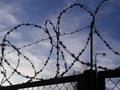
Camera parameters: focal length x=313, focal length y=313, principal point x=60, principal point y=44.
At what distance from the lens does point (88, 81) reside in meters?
4.50

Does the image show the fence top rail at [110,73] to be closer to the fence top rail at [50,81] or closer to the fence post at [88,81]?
the fence post at [88,81]

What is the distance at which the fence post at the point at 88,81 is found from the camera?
4.44 metres

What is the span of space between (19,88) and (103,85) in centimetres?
178

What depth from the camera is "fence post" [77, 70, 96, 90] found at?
444cm

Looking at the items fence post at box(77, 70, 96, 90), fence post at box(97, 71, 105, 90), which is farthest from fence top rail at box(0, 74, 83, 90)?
fence post at box(97, 71, 105, 90)

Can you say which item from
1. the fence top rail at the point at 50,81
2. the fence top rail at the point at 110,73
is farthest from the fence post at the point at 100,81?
the fence top rail at the point at 50,81

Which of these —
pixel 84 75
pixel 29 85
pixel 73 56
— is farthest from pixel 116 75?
pixel 73 56

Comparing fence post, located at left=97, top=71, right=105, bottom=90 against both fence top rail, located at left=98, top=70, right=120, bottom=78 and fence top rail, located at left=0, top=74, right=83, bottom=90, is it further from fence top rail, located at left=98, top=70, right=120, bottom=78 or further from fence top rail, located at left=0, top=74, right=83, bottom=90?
fence top rail, located at left=0, top=74, right=83, bottom=90

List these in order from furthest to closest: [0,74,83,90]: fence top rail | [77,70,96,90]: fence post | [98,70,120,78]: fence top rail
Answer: [0,74,83,90]: fence top rail
[77,70,96,90]: fence post
[98,70,120,78]: fence top rail

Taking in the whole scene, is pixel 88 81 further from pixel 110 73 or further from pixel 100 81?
pixel 110 73

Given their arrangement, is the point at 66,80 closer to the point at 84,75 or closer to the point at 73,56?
the point at 84,75

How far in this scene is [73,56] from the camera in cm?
727

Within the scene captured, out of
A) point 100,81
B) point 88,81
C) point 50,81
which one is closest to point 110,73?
point 100,81

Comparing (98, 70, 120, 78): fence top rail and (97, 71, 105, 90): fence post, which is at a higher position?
(98, 70, 120, 78): fence top rail
